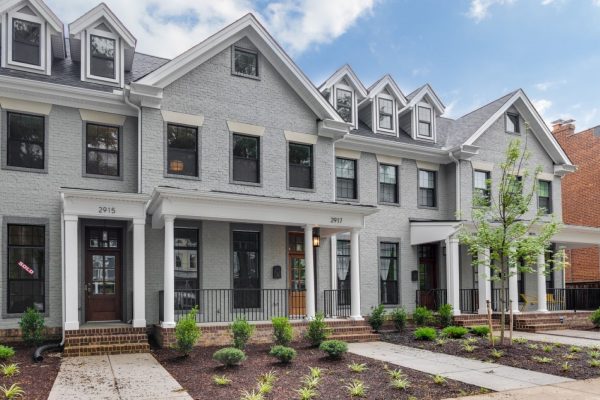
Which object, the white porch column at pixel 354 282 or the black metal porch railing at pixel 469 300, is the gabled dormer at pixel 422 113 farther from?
the white porch column at pixel 354 282

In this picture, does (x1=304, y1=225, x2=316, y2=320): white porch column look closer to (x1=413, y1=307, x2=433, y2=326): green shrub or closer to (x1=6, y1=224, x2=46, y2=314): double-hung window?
(x1=413, y1=307, x2=433, y2=326): green shrub

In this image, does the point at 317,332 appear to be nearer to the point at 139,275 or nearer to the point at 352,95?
the point at 139,275

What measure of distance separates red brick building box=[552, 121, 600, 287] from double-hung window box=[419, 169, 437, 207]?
33.1ft

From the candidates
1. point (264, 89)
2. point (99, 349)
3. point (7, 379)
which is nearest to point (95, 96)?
point (264, 89)

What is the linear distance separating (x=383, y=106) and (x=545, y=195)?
27.1 feet

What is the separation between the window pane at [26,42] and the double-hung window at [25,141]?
1.61 metres

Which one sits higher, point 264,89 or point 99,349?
point 264,89

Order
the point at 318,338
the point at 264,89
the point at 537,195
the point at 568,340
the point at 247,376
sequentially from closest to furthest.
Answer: the point at 247,376
the point at 318,338
the point at 568,340
the point at 264,89
the point at 537,195

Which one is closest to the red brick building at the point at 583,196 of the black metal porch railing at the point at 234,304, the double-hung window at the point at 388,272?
the double-hung window at the point at 388,272

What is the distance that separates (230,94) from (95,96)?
3.71 meters

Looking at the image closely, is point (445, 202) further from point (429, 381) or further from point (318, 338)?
point (429, 381)

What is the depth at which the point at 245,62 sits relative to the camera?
16219mm

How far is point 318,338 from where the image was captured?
43.5 feet

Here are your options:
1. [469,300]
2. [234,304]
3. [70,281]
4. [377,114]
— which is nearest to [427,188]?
[377,114]
